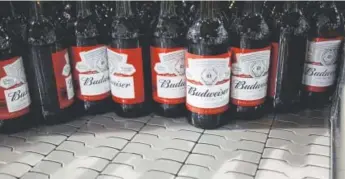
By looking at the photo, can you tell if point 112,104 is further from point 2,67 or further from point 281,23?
point 281,23

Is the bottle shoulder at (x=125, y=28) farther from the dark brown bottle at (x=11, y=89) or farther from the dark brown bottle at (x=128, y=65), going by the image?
the dark brown bottle at (x=11, y=89)

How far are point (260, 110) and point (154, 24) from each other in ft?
1.11

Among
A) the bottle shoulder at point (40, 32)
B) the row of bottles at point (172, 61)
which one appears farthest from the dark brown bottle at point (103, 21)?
the bottle shoulder at point (40, 32)

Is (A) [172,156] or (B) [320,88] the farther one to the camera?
(B) [320,88]

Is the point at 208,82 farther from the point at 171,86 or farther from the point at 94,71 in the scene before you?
the point at 94,71

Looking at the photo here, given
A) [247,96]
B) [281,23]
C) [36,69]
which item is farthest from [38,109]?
[281,23]

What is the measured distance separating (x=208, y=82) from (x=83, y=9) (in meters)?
0.36

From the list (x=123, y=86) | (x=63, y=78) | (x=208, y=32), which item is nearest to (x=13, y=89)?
(x=63, y=78)

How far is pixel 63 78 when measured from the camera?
3.31 ft

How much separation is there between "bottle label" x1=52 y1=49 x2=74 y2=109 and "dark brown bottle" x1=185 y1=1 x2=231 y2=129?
298mm

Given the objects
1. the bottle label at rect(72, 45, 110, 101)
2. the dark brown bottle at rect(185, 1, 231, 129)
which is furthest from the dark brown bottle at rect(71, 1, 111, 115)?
the dark brown bottle at rect(185, 1, 231, 129)

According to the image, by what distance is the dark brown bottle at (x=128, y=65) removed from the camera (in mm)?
968

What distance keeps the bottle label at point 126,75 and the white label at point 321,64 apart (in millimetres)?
409

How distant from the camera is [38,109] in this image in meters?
1.03
